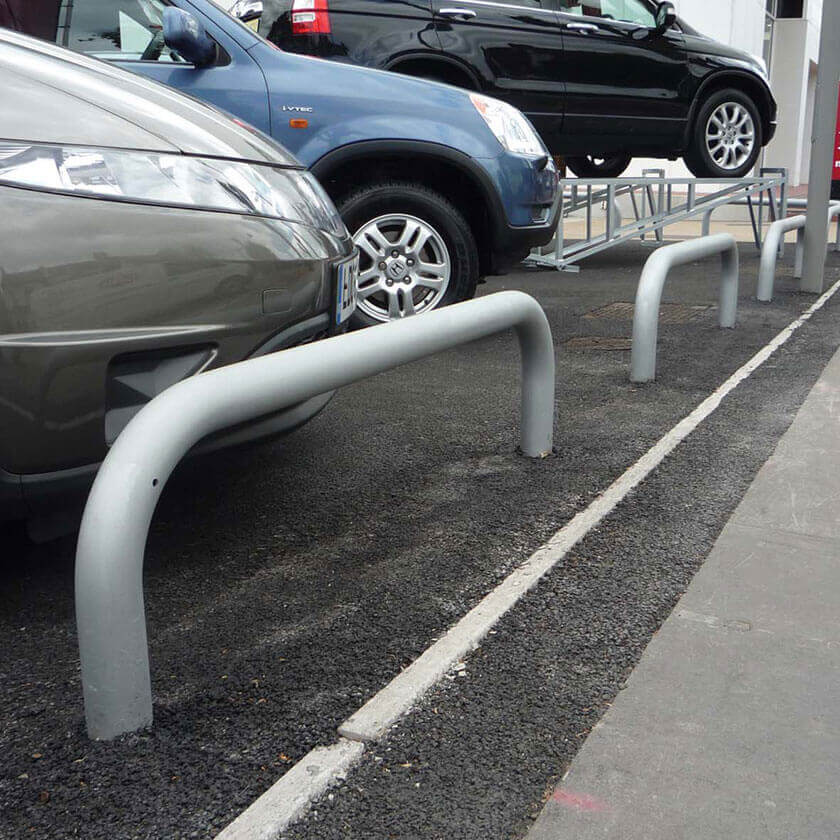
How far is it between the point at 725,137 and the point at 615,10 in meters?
1.60

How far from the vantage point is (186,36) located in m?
4.09

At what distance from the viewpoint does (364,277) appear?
5.17m

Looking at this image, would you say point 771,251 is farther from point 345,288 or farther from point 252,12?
point 345,288

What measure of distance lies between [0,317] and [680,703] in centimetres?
158

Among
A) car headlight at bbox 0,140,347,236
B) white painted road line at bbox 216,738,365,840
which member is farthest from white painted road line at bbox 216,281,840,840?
car headlight at bbox 0,140,347,236

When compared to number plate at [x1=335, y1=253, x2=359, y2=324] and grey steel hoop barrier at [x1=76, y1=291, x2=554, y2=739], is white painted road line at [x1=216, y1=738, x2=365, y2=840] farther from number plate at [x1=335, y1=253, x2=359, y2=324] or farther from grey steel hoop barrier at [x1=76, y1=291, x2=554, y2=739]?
number plate at [x1=335, y1=253, x2=359, y2=324]

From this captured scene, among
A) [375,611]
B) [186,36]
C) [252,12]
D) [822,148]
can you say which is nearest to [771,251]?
[822,148]

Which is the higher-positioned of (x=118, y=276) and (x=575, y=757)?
(x=118, y=276)

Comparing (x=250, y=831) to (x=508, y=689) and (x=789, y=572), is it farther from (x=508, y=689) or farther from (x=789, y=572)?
(x=789, y=572)

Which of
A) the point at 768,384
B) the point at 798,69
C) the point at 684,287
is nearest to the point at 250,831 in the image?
the point at 768,384

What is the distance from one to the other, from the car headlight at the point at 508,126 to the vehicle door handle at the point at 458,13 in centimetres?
223

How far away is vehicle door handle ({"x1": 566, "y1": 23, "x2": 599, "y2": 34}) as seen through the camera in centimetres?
784

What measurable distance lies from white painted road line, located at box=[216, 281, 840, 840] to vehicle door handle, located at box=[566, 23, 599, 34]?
5.39 m

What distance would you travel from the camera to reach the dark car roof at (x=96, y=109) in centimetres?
231
